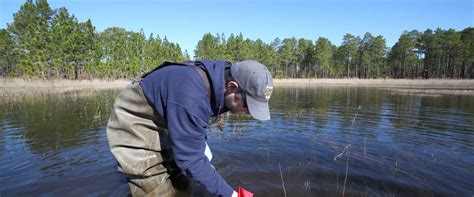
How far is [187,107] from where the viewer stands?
6.61 ft

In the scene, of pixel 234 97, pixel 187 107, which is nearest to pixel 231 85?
pixel 234 97

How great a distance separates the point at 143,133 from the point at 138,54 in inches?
2407

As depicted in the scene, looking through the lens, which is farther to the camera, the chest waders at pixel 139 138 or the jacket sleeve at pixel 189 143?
the chest waders at pixel 139 138

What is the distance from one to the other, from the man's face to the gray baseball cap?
0.07 metres

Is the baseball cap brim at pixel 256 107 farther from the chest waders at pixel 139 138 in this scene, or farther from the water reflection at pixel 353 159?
the water reflection at pixel 353 159

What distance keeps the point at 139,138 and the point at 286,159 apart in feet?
13.6

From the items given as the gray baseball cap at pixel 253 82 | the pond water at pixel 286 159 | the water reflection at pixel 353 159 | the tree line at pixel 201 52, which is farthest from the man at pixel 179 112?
the tree line at pixel 201 52

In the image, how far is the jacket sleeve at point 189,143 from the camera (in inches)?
80.5

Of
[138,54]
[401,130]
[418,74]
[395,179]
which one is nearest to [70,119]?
[395,179]

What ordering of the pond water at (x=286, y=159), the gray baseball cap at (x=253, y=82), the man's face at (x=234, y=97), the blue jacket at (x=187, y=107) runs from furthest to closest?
the pond water at (x=286, y=159) → the man's face at (x=234, y=97) → the gray baseball cap at (x=253, y=82) → the blue jacket at (x=187, y=107)

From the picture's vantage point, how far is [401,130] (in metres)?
9.49

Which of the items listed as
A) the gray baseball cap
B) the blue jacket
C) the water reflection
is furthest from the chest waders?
the water reflection

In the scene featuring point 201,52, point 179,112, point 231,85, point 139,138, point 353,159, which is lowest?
point 353,159

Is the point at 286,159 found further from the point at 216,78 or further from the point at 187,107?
the point at 187,107
